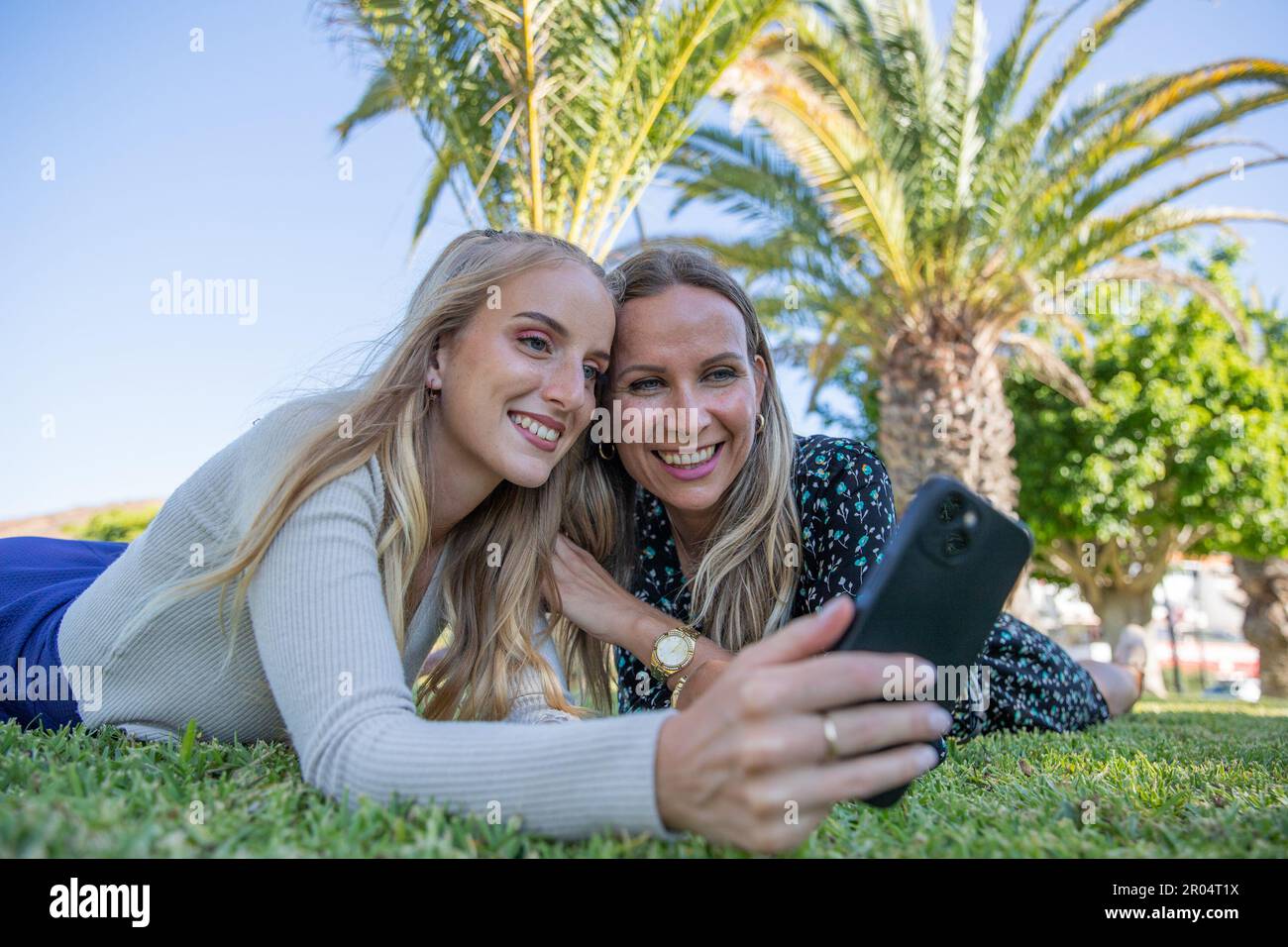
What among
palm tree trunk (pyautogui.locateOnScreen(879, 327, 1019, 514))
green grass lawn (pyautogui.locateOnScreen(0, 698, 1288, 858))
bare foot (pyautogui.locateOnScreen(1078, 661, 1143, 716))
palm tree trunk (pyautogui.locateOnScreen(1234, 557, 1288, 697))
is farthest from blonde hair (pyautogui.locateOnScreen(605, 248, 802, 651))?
palm tree trunk (pyautogui.locateOnScreen(1234, 557, 1288, 697))

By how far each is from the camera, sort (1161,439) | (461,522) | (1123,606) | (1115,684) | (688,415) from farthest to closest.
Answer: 1. (1123,606)
2. (1161,439)
3. (1115,684)
4. (688,415)
5. (461,522)

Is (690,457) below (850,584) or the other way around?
the other way around

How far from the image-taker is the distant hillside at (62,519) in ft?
52.7

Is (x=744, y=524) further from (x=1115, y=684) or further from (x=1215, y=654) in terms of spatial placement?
(x=1215, y=654)

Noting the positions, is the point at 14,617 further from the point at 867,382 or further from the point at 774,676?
the point at 867,382

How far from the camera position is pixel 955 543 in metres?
1.48

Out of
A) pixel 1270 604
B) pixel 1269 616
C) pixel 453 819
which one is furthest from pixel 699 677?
pixel 1270 604

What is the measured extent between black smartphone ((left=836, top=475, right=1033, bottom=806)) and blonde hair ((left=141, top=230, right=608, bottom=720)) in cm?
112

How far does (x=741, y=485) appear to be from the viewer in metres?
3.11

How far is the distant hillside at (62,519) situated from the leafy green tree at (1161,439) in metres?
18.3

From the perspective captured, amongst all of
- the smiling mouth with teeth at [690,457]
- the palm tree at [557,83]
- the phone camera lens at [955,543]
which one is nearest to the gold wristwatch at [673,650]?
the smiling mouth with teeth at [690,457]

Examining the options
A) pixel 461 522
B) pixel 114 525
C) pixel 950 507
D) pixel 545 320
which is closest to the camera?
pixel 950 507

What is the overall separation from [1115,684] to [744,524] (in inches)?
128

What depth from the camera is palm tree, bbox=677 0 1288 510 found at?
26.8ft
